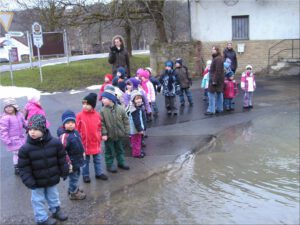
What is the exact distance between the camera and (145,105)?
8.17 metres

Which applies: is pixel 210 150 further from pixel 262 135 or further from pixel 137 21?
pixel 137 21

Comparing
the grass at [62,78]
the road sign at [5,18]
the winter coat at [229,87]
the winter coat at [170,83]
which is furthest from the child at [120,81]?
the road sign at [5,18]

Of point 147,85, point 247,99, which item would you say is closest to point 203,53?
point 247,99

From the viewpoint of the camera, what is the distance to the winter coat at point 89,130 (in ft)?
19.7

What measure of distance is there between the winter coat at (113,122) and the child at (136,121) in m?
0.69

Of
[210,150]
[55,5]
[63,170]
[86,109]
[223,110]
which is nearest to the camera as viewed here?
[63,170]

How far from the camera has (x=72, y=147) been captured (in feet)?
17.7

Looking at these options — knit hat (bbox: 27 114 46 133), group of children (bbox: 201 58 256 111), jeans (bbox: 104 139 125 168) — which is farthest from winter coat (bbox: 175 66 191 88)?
knit hat (bbox: 27 114 46 133)

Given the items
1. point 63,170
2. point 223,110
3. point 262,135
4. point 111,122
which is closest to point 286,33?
point 223,110

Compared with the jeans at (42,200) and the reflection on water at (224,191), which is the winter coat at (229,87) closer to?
the reflection on water at (224,191)

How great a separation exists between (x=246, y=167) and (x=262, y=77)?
12698mm

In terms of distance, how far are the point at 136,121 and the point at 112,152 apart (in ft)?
2.73

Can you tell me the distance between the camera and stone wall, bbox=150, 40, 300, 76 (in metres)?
18.8

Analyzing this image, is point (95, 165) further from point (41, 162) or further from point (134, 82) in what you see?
point (134, 82)
